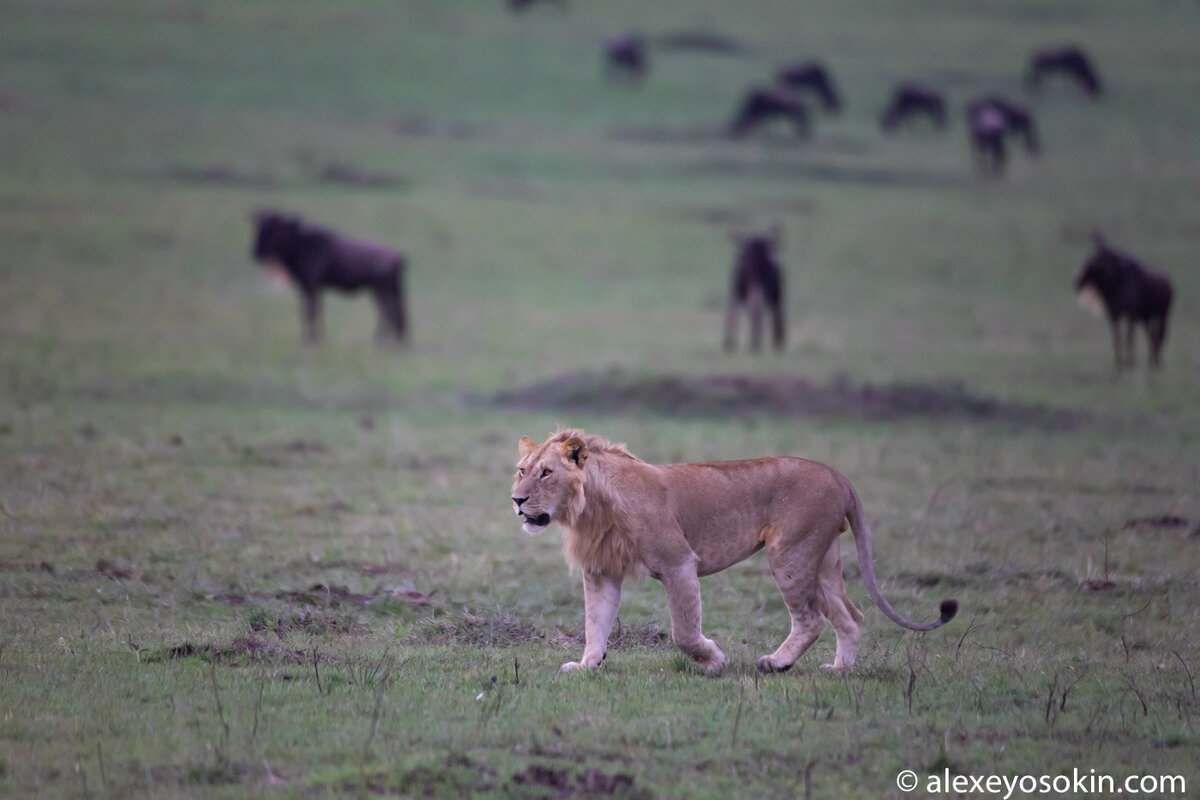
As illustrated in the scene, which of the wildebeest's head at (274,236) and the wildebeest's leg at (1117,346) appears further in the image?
the wildebeest's head at (274,236)

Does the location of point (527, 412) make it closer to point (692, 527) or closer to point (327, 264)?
point (327, 264)

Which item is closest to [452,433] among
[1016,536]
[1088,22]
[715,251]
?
[1016,536]

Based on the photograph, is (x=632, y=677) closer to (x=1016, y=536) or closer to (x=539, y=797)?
(x=539, y=797)

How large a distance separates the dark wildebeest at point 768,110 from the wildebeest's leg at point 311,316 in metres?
21.6

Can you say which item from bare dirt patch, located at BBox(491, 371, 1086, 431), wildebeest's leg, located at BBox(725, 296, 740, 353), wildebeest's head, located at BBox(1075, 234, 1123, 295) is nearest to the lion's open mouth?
bare dirt patch, located at BBox(491, 371, 1086, 431)

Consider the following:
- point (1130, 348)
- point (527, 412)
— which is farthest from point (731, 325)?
point (1130, 348)

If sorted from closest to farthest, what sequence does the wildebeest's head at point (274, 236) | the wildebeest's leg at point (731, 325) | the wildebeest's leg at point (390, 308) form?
the wildebeest's leg at point (731, 325)
the wildebeest's leg at point (390, 308)
the wildebeest's head at point (274, 236)

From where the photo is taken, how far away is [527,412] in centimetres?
1875

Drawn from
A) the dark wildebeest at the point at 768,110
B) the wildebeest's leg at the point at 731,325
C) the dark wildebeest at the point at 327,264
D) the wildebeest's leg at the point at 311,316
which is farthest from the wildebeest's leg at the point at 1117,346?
the dark wildebeest at the point at 768,110

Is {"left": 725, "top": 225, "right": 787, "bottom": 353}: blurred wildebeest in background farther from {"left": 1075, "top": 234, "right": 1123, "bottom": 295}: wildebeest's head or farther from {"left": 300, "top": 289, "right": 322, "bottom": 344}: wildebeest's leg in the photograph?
{"left": 300, "top": 289, "right": 322, "bottom": 344}: wildebeest's leg

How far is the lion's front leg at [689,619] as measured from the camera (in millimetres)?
7676

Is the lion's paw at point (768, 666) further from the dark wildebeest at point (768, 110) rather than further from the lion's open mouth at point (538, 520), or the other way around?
the dark wildebeest at point (768, 110)

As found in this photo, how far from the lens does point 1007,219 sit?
1379 inches

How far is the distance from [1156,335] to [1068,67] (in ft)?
93.8
